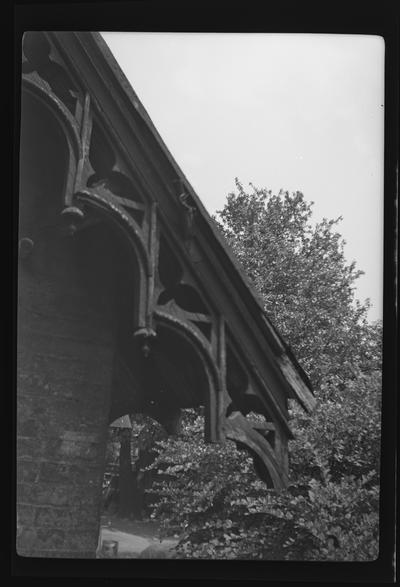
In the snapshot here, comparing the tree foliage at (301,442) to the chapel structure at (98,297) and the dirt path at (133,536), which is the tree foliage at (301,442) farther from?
the chapel structure at (98,297)

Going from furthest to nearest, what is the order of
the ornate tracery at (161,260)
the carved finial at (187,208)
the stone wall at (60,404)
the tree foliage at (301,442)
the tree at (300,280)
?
the tree at (300,280) → the tree foliage at (301,442) → the stone wall at (60,404) → the carved finial at (187,208) → the ornate tracery at (161,260)

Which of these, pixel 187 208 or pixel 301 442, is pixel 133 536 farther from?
pixel 187 208

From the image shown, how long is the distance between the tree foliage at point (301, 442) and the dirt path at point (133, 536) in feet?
1.01

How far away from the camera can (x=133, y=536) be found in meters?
8.64

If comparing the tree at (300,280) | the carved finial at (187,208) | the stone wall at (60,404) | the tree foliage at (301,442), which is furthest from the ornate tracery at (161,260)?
the tree at (300,280)

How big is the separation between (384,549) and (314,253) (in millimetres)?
6736

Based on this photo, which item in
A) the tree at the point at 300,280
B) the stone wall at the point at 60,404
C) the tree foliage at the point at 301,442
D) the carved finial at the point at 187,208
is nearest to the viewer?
the carved finial at the point at 187,208

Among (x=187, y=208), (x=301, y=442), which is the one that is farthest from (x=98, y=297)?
(x=301, y=442)

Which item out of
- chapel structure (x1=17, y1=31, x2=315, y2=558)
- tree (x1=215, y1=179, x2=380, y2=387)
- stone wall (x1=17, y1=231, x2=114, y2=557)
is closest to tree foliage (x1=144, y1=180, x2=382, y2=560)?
tree (x1=215, y1=179, x2=380, y2=387)

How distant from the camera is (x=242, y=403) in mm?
4922

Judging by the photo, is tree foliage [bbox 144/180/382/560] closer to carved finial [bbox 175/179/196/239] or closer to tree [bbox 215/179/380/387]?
tree [bbox 215/179/380/387]

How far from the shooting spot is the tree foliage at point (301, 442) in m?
7.91

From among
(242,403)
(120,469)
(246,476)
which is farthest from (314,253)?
(242,403)

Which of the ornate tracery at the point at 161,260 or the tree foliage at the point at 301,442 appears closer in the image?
the ornate tracery at the point at 161,260
